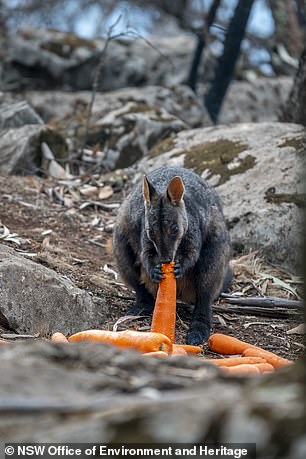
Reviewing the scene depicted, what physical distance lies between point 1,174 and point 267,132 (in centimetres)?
388

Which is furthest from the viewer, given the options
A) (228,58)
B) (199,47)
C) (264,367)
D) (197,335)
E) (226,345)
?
(199,47)

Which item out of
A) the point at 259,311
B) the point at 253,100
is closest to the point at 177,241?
the point at 259,311

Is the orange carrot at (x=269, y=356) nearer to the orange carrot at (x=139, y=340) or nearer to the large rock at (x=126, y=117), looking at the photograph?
the orange carrot at (x=139, y=340)

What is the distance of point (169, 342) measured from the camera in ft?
18.6

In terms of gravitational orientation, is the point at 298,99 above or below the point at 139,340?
above

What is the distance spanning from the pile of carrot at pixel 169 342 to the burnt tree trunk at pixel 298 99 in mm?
5733

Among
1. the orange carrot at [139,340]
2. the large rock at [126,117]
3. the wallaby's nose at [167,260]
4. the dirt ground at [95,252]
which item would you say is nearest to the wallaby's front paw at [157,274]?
the wallaby's nose at [167,260]

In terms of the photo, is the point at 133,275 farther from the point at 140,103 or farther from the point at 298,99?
the point at 140,103

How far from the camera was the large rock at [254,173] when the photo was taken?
9453mm

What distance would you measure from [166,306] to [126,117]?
7026 millimetres

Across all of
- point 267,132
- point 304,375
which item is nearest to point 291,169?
point 267,132

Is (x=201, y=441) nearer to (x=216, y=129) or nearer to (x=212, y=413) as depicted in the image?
(x=212, y=413)

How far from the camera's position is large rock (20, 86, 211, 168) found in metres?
13.0

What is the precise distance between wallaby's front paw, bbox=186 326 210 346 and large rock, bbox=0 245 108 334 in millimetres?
837
